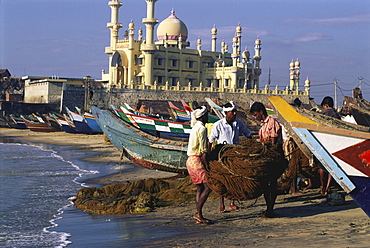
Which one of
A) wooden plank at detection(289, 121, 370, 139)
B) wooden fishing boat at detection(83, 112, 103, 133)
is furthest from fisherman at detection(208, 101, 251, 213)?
wooden fishing boat at detection(83, 112, 103, 133)

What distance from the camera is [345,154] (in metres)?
5.54

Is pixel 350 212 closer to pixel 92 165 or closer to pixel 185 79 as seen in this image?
pixel 92 165

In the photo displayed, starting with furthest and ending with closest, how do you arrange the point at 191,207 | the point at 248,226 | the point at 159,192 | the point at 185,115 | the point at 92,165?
the point at 185,115 < the point at 92,165 < the point at 159,192 < the point at 191,207 < the point at 248,226

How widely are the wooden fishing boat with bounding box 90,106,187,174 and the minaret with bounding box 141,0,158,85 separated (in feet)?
135

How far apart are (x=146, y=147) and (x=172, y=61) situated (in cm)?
4724

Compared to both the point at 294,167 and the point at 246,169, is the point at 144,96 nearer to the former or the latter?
the point at 294,167

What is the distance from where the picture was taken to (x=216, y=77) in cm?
6088

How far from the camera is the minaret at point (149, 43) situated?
176ft

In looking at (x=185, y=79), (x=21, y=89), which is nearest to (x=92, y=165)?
(x=185, y=79)

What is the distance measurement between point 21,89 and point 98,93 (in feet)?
66.6

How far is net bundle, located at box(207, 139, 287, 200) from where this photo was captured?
21.6 ft

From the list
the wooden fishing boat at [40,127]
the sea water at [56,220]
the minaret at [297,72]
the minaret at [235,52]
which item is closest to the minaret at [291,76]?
the minaret at [297,72]

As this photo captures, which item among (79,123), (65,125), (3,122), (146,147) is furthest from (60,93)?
(146,147)

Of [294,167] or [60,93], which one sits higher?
[60,93]
